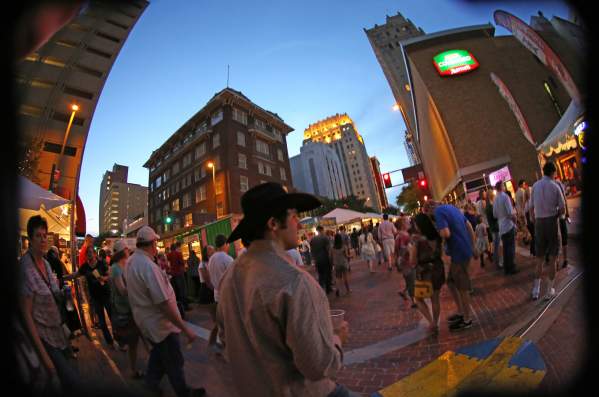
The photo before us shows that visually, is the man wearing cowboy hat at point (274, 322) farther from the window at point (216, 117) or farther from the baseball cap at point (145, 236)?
the window at point (216, 117)

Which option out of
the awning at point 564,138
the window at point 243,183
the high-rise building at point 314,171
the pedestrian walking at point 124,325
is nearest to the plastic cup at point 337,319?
the pedestrian walking at point 124,325

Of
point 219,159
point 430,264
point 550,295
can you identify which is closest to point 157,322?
point 430,264

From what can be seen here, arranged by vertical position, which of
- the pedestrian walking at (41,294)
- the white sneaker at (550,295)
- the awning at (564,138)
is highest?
the awning at (564,138)

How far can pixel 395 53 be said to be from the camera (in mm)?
64438

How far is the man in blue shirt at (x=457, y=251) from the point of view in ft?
13.1

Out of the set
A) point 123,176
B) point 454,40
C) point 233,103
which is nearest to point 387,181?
point 454,40

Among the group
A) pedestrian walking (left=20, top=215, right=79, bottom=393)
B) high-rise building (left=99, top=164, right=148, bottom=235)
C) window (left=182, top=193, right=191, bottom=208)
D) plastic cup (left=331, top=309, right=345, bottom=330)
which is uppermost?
high-rise building (left=99, top=164, right=148, bottom=235)

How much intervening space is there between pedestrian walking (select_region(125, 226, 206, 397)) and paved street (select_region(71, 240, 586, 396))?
1.71 ft

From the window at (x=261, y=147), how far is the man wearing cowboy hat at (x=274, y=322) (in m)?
36.0

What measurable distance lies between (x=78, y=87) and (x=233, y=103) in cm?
3231

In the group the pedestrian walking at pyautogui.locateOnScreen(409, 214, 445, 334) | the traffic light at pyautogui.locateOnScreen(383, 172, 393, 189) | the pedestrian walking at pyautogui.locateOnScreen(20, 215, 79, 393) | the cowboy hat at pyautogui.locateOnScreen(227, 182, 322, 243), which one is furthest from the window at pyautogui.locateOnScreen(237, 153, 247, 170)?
the cowboy hat at pyautogui.locateOnScreen(227, 182, 322, 243)

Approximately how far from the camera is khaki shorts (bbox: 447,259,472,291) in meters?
4.04

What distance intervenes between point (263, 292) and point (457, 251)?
3945 mm

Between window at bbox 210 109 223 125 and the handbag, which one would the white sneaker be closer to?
the handbag
